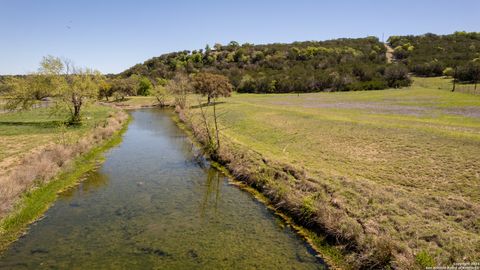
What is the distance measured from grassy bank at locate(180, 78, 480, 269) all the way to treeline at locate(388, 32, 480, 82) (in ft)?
192

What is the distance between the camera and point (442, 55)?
109812mm

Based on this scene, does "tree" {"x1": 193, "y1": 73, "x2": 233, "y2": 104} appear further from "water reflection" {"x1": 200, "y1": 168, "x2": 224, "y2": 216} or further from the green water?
the green water

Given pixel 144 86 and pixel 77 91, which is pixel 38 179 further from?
pixel 144 86

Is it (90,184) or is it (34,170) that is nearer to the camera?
(34,170)

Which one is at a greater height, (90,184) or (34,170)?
(34,170)

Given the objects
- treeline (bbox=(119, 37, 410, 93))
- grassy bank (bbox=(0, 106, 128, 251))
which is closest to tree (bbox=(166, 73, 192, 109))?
treeline (bbox=(119, 37, 410, 93))

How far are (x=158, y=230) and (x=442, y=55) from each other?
422 ft

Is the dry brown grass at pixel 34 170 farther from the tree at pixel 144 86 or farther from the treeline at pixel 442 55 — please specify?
the tree at pixel 144 86

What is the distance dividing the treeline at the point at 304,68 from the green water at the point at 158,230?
73.2 meters

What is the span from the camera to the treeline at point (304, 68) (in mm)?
87562

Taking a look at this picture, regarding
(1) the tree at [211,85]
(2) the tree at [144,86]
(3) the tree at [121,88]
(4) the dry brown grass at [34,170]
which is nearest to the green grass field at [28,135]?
(4) the dry brown grass at [34,170]

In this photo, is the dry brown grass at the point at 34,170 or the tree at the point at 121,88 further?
the tree at the point at 121,88

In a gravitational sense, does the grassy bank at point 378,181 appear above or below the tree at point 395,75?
below

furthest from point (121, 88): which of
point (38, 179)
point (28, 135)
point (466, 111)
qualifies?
point (466, 111)
